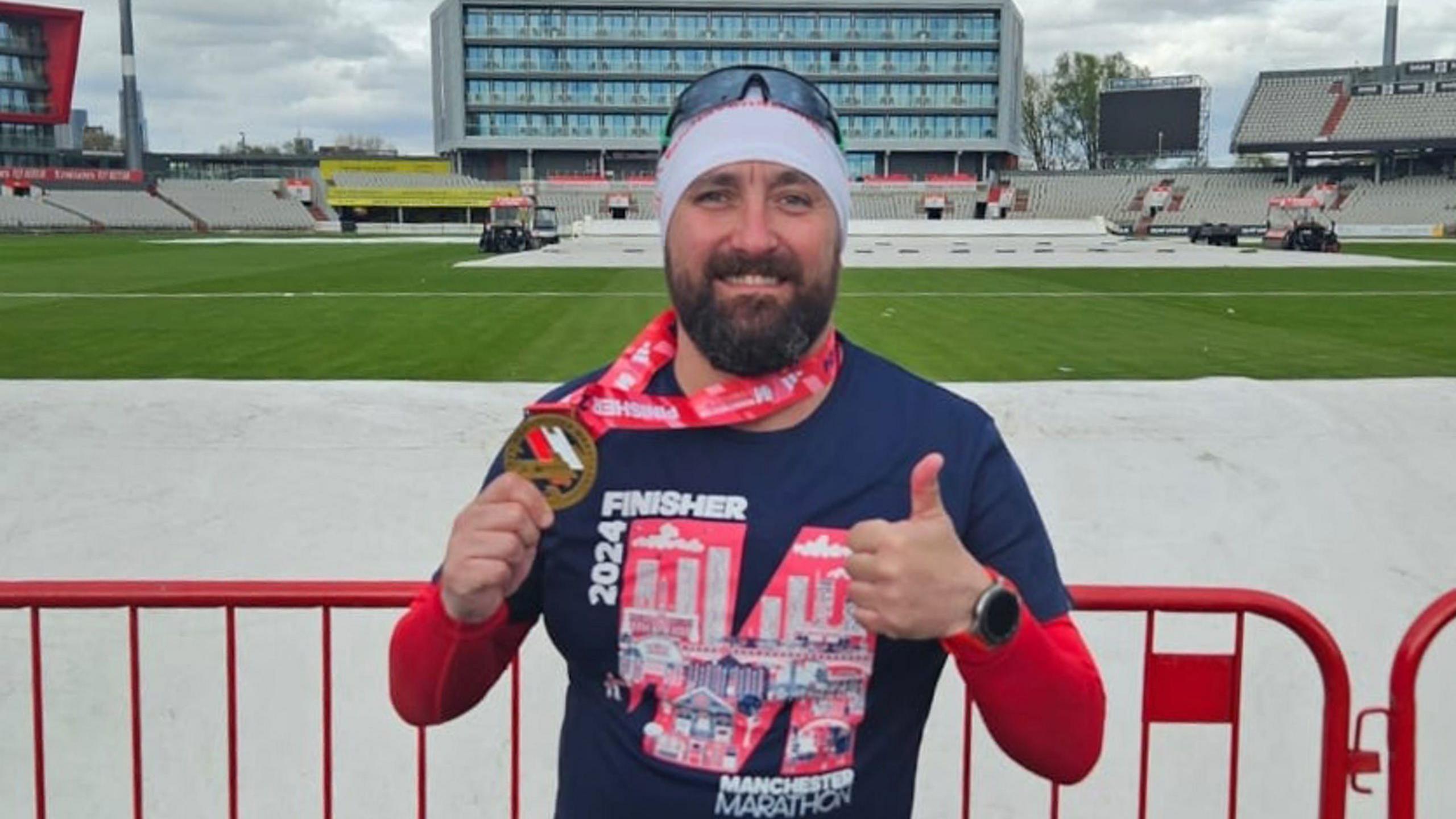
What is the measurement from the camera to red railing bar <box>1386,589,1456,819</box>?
9.91 feet

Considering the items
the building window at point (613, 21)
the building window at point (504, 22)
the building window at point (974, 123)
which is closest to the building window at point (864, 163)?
the building window at point (974, 123)

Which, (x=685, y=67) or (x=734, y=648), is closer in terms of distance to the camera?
(x=734, y=648)

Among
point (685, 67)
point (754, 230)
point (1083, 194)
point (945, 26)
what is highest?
point (945, 26)

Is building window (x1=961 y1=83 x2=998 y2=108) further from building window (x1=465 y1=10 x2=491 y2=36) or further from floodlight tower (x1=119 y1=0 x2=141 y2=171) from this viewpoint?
floodlight tower (x1=119 y1=0 x2=141 y2=171)

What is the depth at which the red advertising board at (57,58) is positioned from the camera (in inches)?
3639

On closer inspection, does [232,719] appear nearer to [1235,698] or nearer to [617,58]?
[1235,698]

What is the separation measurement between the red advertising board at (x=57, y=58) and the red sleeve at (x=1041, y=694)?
105m

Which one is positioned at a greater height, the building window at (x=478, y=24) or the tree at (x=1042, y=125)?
the building window at (x=478, y=24)

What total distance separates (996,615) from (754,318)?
544 millimetres

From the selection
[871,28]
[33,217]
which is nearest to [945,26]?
[871,28]

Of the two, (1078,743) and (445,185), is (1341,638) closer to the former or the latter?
(1078,743)

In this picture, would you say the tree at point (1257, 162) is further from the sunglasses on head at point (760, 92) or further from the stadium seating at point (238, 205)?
the sunglasses on head at point (760, 92)

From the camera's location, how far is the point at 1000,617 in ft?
5.63

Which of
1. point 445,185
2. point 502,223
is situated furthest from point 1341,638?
point 445,185
